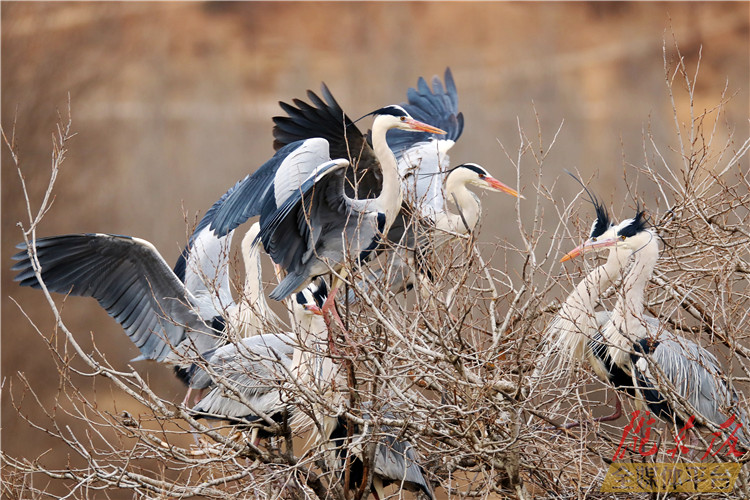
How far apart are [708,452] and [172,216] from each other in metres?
7.34

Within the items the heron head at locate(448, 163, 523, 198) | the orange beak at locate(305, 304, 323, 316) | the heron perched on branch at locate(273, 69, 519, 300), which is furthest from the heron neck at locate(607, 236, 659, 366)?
the heron head at locate(448, 163, 523, 198)

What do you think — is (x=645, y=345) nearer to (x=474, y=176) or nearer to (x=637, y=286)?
(x=637, y=286)

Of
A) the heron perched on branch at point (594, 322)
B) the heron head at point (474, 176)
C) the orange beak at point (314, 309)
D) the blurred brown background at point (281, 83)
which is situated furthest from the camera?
the blurred brown background at point (281, 83)

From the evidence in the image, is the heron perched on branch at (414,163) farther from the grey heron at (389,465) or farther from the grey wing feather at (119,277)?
the grey wing feather at (119,277)

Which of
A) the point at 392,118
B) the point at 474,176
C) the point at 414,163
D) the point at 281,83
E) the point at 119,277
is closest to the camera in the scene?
the point at 392,118

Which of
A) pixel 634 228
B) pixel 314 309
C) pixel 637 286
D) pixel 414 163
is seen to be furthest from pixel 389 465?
pixel 414 163

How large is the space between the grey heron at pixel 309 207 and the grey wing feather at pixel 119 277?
0.70 meters

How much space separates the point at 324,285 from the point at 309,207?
57cm

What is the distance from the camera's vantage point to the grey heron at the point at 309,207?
9.94ft

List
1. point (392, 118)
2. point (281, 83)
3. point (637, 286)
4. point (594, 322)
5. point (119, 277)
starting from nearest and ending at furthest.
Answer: point (637, 286) → point (594, 322) → point (392, 118) → point (119, 277) → point (281, 83)

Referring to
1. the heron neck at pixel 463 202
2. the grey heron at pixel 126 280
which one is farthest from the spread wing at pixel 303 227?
the heron neck at pixel 463 202

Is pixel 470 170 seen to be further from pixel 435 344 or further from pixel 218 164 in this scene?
pixel 218 164

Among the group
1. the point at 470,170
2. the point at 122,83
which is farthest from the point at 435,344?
the point at 122,83

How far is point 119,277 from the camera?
400 centimetres
